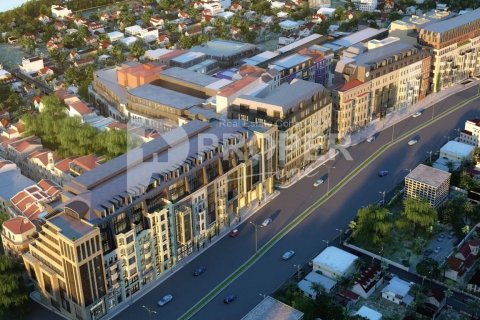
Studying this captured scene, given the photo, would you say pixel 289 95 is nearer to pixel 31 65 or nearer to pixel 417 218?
pixel 417 218

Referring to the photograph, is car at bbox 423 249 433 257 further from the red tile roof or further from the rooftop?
the red tile roof

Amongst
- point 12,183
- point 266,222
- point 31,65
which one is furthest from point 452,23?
point 31,65

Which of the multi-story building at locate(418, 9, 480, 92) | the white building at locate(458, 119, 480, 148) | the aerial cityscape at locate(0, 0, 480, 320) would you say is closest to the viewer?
the aerial cityscape at locate(0, 0, 480, 320)

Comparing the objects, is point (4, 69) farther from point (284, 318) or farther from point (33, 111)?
point (284, 318)

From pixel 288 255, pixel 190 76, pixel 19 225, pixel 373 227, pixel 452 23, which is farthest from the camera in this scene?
pixel 452 23

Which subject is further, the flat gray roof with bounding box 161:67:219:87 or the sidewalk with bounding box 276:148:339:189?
the flat gray roof with bounding box 161:67:219:87

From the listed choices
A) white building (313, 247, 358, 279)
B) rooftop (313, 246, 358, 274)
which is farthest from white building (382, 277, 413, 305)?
rooftop (313, 246, 358, 274)

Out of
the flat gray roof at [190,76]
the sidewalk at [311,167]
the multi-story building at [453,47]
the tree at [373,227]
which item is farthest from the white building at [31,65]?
the tree at [373,227]
